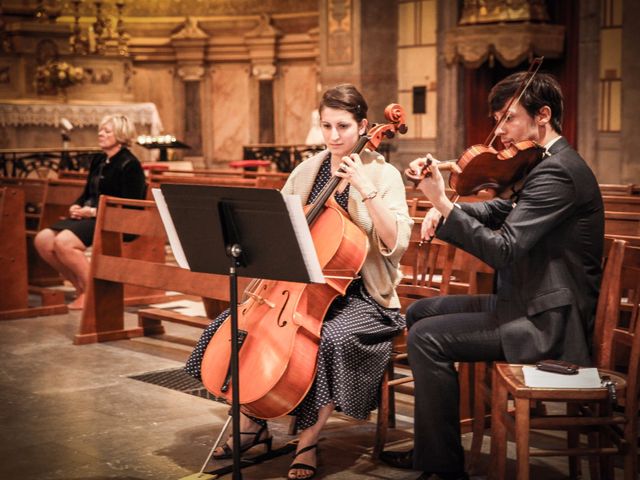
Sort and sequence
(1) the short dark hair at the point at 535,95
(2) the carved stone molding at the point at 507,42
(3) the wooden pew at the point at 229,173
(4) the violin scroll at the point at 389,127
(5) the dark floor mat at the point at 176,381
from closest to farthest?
(1) the short dark hair at the point at 535,95 → (4) the violin scroll at the point at 389,127 → (5) the dark floor mat at the point at 176,381 → (3) the wooden pew at the point at 229,173 → (2) the carved stone molding at the point at 507,42

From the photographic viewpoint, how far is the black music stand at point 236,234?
3.00 metres

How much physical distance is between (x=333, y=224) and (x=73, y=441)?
1462 mm

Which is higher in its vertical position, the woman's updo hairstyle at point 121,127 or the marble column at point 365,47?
the marble column at point 365,47

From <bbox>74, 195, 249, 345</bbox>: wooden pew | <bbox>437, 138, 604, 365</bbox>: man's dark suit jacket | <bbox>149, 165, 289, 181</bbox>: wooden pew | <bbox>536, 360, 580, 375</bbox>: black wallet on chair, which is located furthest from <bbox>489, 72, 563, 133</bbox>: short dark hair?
<bbox>149, 165, 289, 181</bbox>: wooden pew

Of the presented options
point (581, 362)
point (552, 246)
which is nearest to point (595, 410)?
point (581, 362)

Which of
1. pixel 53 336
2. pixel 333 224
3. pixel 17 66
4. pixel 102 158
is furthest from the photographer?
pixel 17 66

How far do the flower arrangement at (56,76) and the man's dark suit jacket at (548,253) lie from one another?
37.3 ft

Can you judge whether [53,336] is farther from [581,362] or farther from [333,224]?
[581,362]

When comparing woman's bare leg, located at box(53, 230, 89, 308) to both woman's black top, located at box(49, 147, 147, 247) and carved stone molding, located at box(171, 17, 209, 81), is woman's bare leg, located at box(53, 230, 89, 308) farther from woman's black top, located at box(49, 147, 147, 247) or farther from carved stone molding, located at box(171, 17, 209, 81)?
carved stone molding, located at box(171, 17, 209, 81)

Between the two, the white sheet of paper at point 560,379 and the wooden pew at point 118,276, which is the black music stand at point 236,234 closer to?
the white sheet of paper at point 560,379

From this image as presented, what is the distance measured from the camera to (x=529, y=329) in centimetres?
315

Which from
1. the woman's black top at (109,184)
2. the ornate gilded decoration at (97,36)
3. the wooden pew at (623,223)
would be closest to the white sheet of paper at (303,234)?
the wooden pew at (623,223)

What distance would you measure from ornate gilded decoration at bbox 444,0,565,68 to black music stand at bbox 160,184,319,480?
29.8 ft

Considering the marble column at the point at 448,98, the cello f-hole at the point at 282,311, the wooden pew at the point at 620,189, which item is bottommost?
the cello f-hole at the point at 282,311
